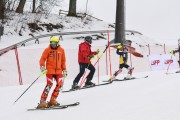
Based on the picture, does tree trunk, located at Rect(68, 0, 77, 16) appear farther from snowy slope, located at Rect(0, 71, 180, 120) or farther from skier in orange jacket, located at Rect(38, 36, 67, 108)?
skier in orange jacket, located at Rect(38, 36, 67, 108)

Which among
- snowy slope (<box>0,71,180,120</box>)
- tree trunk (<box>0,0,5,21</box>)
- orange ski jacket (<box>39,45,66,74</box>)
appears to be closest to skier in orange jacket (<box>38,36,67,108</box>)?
orange ski jacket (<box>39,45,66,74</box>)

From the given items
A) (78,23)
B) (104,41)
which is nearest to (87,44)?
(104,41)

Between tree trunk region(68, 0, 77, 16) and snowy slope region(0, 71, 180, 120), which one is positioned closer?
snowy slope region(0, 71, 180, 120)

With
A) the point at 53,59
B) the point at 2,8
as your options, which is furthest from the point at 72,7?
the point at 53,59

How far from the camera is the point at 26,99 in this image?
11.3m

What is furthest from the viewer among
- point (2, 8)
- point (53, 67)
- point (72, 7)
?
point (72, 7)

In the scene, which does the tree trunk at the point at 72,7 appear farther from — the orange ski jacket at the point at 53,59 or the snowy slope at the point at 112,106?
the orange ski jacket at the point at 53,59

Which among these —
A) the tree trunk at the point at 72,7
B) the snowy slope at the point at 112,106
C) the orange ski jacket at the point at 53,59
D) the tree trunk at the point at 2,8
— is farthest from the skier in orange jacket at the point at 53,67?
the tree trunk at the point at 72,7

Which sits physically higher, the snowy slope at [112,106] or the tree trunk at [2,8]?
the tree trunk at [2,8]

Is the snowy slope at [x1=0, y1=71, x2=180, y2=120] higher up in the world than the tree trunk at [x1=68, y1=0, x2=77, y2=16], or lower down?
lower down

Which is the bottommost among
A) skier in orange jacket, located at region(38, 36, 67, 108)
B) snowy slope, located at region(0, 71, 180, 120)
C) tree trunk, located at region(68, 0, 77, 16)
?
snowy slope, located at region(0, 71, 180, 120)

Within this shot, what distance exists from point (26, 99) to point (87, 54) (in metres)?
2.40

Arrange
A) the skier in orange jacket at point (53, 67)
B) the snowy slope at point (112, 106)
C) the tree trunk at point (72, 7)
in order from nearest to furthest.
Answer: the snowy slope at point (112, 106)
the skier in orange jacket at point (53, 67)
the tree trunk at point (72, 7)

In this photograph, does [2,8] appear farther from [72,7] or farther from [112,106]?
[112,106]
